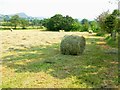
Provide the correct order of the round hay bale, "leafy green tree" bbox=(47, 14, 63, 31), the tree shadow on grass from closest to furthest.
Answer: the tree shadow on grass, the round hay bale, "leafy green tree" bbox=(47, 14, 63, 31)

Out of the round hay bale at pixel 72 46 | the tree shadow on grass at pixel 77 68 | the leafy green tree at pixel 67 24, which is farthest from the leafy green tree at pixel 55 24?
the tree shadow on grass at pixel 77 68

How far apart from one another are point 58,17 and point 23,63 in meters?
64.2

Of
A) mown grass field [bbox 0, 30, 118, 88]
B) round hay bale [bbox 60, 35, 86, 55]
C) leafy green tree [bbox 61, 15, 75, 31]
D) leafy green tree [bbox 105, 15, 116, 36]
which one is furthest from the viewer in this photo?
leafy green tree [bbox 61, 15, 75, 31]

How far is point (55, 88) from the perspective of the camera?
8.77 metres

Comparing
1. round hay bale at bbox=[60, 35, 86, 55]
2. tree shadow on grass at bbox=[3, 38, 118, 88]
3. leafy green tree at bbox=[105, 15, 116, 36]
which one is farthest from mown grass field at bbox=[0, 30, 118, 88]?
leafy green tree at bbox=[105, 15, 116, 36]

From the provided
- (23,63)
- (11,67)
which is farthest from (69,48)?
(11,67)

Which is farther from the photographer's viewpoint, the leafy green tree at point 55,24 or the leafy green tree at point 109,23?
the leafy green tree at point 55,24

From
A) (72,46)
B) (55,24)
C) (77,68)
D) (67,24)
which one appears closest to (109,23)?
(72,46)

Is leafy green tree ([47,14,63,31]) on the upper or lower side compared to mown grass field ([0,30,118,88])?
upper

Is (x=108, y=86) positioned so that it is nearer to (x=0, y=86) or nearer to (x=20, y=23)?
(x=0, y=86)

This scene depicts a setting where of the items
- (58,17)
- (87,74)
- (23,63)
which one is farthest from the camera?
(58,17)

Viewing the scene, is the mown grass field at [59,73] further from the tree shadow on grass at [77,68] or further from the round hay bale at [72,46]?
the round hay bale at [72,46]

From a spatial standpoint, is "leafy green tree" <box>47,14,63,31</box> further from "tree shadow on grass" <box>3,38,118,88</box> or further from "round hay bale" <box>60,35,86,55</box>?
"tree shadow on grass" <box>3,38,118,88</box>

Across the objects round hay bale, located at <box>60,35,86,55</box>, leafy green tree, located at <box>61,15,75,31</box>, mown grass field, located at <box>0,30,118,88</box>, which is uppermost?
leafy green tree, located at <box>61,15,75,31</box>
